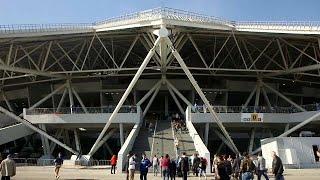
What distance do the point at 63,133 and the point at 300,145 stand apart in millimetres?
28211

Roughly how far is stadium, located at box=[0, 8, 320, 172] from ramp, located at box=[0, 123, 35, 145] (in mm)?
106

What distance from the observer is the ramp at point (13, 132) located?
4897 centimetres

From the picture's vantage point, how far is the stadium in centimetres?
4209

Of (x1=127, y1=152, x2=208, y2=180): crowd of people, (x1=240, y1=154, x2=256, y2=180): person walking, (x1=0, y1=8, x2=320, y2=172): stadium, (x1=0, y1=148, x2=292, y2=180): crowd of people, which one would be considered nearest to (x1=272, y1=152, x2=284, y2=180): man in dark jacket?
(x1=0, y1=148, x2=292, y2=180): crowd of people

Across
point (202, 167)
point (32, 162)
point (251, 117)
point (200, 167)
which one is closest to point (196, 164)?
point (200, 167)

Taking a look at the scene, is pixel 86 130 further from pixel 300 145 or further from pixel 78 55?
pixel 300 145

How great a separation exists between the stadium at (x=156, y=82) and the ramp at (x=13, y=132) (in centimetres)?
11

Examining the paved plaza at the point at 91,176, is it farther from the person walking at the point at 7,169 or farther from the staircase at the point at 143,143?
the person walking at the point at 7,169

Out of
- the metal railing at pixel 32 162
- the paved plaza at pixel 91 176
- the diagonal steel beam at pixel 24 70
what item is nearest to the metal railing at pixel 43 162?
the metal railing at pixel 32 162

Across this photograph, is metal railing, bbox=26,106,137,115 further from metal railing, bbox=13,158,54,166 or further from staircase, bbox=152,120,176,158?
metal railing, bbox=13,158,54,166

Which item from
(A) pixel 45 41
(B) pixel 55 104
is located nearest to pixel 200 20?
(A) pixel 45 41

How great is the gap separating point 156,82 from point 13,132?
17466mm

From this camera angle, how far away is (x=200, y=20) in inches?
1646

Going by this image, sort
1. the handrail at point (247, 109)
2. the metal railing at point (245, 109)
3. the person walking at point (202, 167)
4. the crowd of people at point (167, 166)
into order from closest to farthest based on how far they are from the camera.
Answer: the crowd of people at point (167, 166) → the person walking at point (202, 167) → the metal railing at point (245, 109) → the handrail at point (247, 109)
